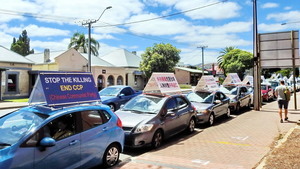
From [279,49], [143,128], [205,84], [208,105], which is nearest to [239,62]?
[279,49]

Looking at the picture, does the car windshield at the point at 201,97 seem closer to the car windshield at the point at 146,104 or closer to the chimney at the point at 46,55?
the car windshield at the point at 146,104

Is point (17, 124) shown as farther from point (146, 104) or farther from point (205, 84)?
point (205, 84)

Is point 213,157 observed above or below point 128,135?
below

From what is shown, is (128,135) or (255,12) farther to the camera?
(255,12)

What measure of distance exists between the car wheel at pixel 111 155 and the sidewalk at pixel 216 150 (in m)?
0.21

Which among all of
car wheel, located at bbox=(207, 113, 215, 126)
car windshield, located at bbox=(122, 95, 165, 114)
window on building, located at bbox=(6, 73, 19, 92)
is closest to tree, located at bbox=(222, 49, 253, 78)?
window on building, located at bbox=(6, 73, 19, 92)

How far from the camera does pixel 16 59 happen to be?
2752 centimetres

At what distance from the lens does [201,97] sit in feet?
40.3

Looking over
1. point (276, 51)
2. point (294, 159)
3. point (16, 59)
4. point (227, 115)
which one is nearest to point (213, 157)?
point (294, 159)

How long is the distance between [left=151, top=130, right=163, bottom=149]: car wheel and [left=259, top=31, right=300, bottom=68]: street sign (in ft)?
38.2

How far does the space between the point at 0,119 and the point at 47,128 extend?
3.92 ft

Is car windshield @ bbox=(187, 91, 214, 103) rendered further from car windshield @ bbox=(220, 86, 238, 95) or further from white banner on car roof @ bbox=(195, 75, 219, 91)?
car windshield @ bbox=(220, 86, 238, 95)

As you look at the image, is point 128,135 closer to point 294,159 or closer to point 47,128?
point 47,128

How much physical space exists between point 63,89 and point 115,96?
330 inches
